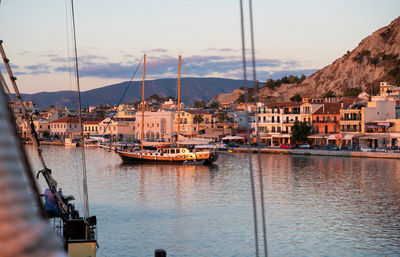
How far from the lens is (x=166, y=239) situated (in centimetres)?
1487

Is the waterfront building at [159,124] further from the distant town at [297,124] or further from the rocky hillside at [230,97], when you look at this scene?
the rocky hillside at [230,97]

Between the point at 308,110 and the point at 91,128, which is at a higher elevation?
the point at 308,110

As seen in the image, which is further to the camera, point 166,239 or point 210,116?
point 210,116

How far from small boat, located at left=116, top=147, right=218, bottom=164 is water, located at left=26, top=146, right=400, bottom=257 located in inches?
197

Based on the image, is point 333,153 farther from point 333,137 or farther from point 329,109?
point 329,109

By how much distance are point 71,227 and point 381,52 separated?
10724 centimetres

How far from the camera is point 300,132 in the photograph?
54781 mm

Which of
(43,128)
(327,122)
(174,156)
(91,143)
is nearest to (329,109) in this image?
(327,122)

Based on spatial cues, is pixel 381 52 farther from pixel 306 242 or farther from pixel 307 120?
pixel 306 242

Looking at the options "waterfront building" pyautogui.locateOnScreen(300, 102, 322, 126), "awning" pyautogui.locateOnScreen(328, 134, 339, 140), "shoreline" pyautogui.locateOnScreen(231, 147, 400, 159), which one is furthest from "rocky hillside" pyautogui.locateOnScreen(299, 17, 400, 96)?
"shoreline" pyautogui.locateOnScreen(231, 147, 400, 159)

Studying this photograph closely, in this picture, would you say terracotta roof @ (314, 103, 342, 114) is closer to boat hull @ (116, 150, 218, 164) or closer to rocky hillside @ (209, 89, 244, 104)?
boat hull @ (116, 150, 218, 164)

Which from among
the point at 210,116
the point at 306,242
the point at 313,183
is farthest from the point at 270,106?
the point at 306,242

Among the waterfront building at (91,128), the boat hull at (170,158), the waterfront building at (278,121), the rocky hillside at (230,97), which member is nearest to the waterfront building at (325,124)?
the waterfront building at (278,121)

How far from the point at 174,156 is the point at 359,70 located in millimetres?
76528
